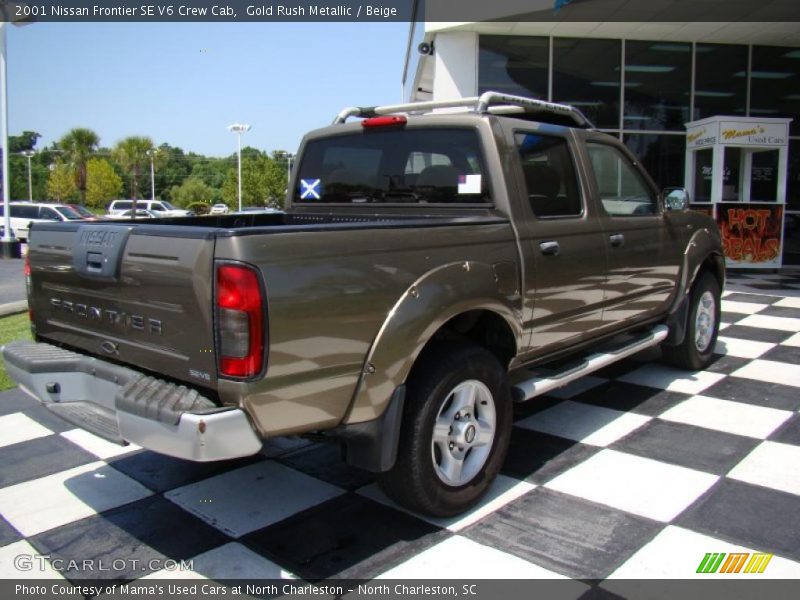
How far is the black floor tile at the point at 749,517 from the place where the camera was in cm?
272

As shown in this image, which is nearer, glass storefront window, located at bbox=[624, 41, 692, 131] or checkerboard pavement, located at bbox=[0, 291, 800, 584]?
checkerboard pavement, located at bbox=[0, 291, 800, 584]

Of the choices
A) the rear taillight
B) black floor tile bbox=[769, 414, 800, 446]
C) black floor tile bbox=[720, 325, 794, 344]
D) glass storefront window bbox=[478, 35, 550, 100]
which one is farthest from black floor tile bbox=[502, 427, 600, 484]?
glass storefront window bbox=[478, 35, 550, 100]

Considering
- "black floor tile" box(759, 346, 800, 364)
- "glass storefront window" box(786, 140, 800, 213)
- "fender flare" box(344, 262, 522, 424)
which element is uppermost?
"glass storefront window" box(786, 140, 800, 213)

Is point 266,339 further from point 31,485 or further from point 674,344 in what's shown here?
point 674,344

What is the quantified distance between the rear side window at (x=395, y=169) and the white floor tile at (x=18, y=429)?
7.21ft

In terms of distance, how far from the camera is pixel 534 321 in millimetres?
3330

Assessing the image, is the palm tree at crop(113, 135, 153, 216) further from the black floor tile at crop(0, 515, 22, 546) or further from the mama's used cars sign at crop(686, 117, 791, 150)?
the black floor tile at crop(0, 515, 22, 546)

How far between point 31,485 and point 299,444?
1.40m

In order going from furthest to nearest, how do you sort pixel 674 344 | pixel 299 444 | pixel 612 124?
pixel 612 124 < pixel 674 344 < pixel 299 444

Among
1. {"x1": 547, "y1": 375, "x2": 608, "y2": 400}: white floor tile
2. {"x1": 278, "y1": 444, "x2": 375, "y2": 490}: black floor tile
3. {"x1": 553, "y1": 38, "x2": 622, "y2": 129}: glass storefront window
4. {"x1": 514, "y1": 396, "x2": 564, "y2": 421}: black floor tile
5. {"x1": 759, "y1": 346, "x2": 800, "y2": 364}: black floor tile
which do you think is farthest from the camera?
{"x1": 553, "y1": 38, "x2": 622, "y2": 129}: glass storefront window

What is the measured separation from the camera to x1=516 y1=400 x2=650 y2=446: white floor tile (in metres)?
3.93

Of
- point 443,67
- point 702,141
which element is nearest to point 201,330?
point 443,67

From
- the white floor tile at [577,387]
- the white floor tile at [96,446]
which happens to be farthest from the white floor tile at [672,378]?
the white floor tile at [96,446]

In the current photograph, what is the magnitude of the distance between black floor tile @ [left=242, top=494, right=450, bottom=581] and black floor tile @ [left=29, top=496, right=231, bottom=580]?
26 cm
